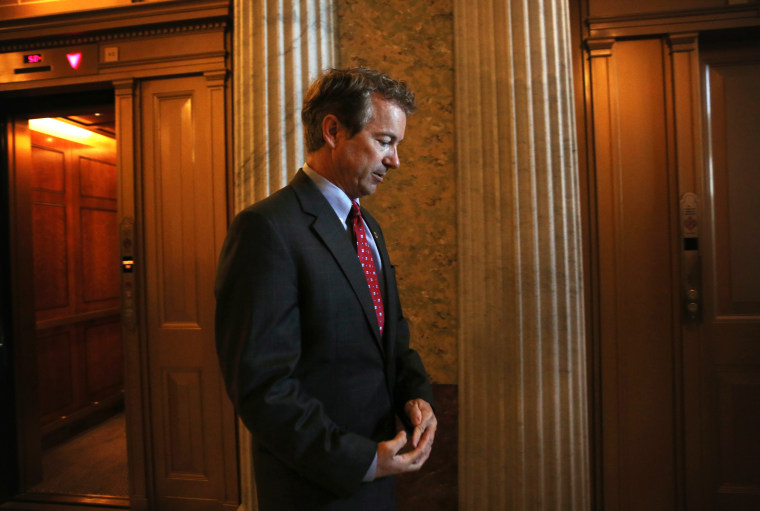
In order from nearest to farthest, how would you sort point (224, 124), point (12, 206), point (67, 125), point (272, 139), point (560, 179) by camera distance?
point (560, 179)
point (272, 139)
point (224, 124)
point (12, 206)
point (67, 125)

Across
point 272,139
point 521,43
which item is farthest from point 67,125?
point 521,43

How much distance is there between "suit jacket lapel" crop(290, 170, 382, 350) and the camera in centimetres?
102

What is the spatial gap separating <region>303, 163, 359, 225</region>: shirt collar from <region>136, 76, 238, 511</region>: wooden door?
140 cm

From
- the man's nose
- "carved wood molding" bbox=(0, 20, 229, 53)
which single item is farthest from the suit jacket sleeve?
"carved wood molding" bbox=(0, 20, 229, 53)

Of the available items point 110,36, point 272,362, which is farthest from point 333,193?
point 110,36

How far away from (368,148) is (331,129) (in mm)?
102

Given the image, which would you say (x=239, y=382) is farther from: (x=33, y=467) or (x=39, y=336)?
(x=39, y=336)

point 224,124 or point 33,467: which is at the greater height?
point 224,124

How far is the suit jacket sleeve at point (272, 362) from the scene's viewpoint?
0.85m

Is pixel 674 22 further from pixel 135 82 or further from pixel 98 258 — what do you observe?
pixel 98 258

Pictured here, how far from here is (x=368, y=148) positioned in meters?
1.10

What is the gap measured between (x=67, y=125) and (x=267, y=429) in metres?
4.26

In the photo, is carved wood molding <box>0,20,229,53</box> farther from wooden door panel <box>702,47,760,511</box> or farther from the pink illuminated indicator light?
wooden door panel <box>702,47,760,511</box>

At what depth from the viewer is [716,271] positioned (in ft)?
6.90
